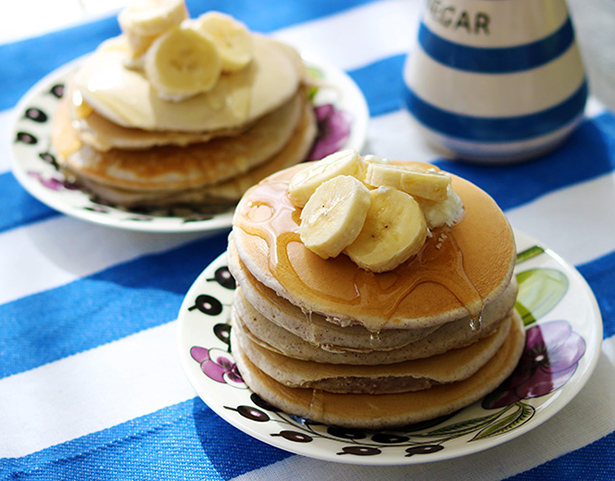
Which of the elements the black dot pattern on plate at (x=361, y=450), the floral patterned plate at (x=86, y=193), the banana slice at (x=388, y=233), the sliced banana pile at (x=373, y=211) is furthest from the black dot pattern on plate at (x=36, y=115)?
the black dot pattern on plate at (x=361, y=450)

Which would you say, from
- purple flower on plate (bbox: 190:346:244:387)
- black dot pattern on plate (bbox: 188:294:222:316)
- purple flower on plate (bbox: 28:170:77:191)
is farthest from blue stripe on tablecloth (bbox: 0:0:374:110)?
purple flower on plate (bbox: 190:346:244:387)

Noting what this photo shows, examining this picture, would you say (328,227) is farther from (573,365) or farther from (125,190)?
(125,190)

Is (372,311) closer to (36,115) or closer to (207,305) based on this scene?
(207,305)

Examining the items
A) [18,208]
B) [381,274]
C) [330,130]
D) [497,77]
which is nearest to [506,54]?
[497,77]

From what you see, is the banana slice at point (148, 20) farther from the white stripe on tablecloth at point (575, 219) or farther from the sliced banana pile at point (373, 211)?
the white stripe on tablecloth at point (575, 219)

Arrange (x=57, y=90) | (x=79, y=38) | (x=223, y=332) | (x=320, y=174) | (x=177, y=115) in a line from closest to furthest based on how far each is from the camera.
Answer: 1. (x=320, y=174)
2. (x=223, y=332)
3. (x=177, y=115)
4. (x=57, y=90)
5. (x=79, y=38)

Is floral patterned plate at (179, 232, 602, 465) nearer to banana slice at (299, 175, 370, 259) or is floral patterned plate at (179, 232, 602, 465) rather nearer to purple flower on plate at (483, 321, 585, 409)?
purple flower on plate at (483, 321, 585, 409)
